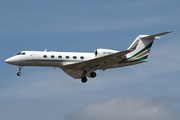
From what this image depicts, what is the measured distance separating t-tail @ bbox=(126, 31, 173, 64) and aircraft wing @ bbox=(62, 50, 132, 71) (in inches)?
90.8

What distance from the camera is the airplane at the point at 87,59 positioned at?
108 ft

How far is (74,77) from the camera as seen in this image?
122ft

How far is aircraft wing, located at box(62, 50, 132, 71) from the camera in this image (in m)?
32.2

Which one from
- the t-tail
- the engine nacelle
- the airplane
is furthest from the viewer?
the t-tail

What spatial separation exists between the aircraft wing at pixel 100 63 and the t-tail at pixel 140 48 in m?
2.31

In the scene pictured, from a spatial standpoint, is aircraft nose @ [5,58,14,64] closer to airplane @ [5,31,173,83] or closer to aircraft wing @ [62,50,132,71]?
airplane @ [5,31,173,83]

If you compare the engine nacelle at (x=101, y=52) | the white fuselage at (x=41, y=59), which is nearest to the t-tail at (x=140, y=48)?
the engine nacelle at (x=101, y=52)

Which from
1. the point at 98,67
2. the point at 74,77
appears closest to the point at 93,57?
the point at 98,67

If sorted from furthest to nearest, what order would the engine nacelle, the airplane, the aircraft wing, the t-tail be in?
the t-tail → the engine nacelle → the airplane → the aircraft wing

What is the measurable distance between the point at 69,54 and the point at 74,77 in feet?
13.2

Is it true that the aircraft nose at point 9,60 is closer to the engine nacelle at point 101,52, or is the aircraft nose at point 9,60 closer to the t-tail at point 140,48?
the engine nacelle at point 101,52

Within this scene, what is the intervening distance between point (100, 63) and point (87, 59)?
1693mm

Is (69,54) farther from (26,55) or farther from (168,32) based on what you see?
(168,32)

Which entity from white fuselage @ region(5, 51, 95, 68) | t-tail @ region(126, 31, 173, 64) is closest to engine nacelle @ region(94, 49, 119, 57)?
t-tail @ region(126, 31, 173, 64)
